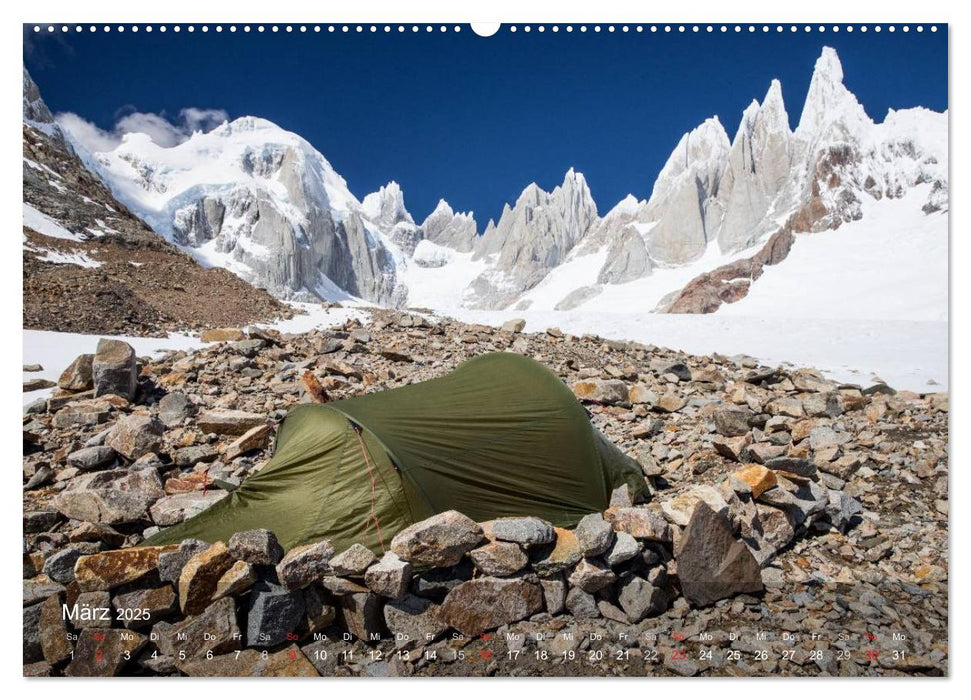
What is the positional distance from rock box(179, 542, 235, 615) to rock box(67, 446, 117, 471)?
3772mm

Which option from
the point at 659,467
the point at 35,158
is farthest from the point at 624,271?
the point at 659,467

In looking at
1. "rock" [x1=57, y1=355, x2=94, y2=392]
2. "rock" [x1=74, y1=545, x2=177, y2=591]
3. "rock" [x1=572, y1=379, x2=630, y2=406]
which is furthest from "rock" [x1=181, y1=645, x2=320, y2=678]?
"rock" [x1=57, y1=355, x2=94, y2=392]

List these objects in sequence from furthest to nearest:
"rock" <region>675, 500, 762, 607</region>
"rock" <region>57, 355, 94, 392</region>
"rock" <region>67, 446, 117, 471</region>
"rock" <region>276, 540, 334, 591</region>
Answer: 1. "rock" <region>57, 355, 94, 392</region>
2. "rock" <region>67, 446, 117, 471</region>
3. "rock" <region>675, 500, 762, 607</region>
4. "rock" <region>276, 540, 334, 591</region>

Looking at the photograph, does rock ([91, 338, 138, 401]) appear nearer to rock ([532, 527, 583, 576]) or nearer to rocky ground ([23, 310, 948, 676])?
rocky ground ([23, 310, 948, 676])

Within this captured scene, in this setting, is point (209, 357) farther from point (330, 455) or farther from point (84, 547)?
point (330, 455)

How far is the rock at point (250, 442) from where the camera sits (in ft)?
23.5

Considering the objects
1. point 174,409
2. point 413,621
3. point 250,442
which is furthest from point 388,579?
point 174,409

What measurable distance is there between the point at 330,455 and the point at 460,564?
165cm

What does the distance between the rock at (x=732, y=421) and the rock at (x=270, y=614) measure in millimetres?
6600

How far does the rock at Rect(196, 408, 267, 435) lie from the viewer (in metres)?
7.80

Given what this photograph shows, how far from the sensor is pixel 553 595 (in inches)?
175

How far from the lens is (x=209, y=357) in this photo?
1139 centimetres

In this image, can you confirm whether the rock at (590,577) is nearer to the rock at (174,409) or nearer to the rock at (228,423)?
the rock at (228,423)

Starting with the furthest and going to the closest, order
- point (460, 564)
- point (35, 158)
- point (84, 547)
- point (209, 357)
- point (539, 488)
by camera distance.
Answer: point (35, 158) → point (209, 357) → point (539, 488) → point (84, 547) → point (460, 564)
